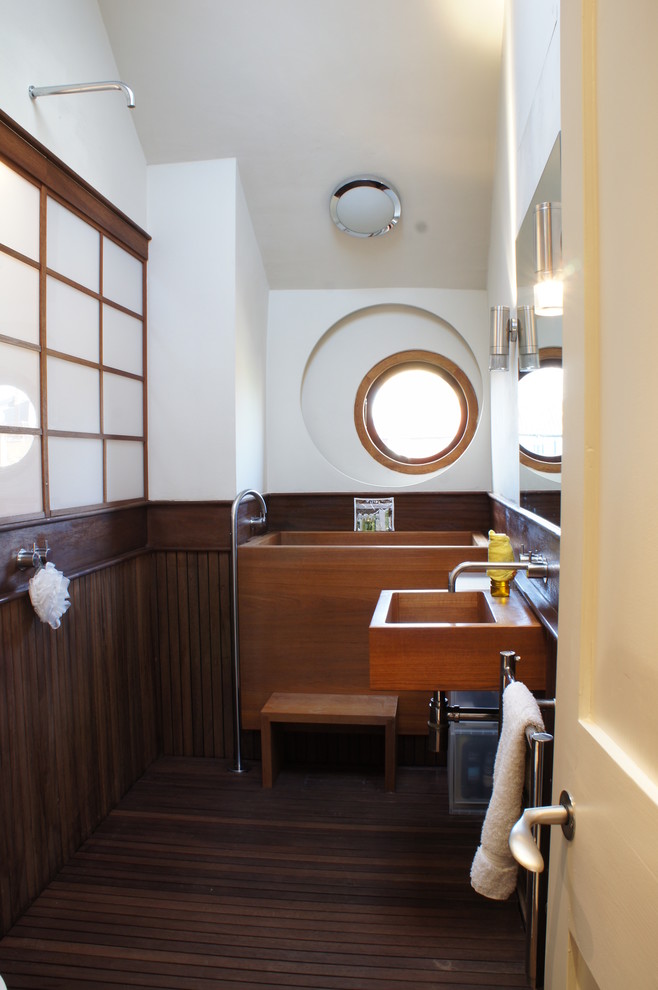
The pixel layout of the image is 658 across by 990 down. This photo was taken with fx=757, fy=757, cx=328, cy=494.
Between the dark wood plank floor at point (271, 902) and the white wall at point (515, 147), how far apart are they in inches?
52.0

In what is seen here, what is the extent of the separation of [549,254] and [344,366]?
7.71 ft

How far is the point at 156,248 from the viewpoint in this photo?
3.29 m

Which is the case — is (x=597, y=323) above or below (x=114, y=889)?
above

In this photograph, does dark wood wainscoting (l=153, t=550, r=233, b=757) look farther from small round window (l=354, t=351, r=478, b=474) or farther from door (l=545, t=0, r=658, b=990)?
door (l=545, t=0, r=658, b=990)

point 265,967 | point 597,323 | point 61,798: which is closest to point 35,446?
point 61,798

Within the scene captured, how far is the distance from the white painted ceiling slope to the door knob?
2.92 m

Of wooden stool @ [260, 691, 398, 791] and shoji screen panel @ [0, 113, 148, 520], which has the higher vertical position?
shoji screen panel @ [0, 113, 148, 520]

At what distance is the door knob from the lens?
2.45 ft

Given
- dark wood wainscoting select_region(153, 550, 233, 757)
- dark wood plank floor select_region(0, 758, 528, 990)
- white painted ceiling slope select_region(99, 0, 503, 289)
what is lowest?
dark wood plank floor select_region(0, 758, 528, 990)

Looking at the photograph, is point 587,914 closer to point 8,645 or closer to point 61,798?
point 8,645

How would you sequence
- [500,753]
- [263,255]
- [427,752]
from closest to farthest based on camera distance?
[500,753]
[427,752]
[263,255]

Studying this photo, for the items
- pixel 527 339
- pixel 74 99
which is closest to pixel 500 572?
pixel 527 339

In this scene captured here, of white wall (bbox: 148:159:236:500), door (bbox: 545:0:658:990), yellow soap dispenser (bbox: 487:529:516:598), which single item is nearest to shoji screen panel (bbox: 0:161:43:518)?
white wall (bbox: 148:159:236:500)

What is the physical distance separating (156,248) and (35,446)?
51.5 inches
